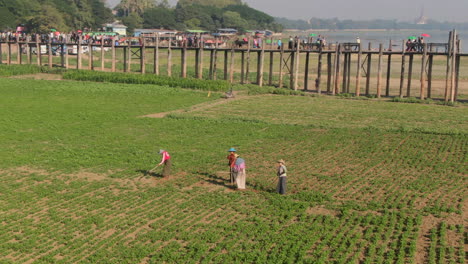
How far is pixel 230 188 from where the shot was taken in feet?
68.9

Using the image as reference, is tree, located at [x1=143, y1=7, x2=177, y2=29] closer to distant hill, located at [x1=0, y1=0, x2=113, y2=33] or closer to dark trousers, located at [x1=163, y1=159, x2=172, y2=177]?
distant hill, located at [x1=0, y1=0, x2=113, y2=33]

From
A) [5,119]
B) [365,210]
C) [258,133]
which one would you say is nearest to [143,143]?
[258,133]

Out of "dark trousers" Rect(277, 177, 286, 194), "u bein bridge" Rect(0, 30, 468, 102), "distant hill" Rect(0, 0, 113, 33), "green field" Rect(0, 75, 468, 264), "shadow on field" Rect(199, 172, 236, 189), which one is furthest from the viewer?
"distant hill" Rect(0, 0, 113, 33)

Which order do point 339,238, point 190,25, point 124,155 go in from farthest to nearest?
point 190,25 → point 124,155 → point 339,238

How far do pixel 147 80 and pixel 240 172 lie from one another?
32.7 metres

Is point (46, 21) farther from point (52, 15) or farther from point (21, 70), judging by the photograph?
point (21, 70)

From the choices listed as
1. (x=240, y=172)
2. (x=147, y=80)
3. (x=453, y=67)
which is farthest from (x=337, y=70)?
(x=240, y=172)

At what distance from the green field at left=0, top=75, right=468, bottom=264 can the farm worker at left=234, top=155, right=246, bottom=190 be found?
0.47 meters

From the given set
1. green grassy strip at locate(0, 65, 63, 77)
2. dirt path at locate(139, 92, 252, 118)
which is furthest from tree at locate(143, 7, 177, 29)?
dirt path at locate(139, 92, 252, 118)

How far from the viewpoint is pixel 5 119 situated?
33.2 meters

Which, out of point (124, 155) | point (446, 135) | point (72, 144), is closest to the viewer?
point (124, 155)

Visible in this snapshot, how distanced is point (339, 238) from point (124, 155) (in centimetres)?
1189

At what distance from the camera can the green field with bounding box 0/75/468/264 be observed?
15.7 meters

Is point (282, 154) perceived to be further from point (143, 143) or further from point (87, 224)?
point (87, 224)
